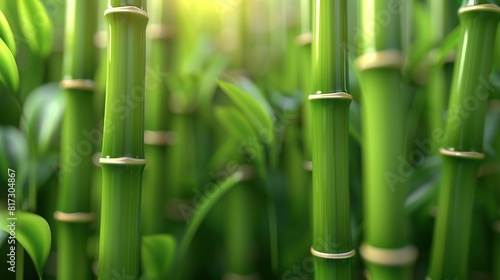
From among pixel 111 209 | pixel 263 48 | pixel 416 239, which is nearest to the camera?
pixel 111 209

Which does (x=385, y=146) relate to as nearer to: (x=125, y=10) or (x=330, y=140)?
(x=330, y=140)

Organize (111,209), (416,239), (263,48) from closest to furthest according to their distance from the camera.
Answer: (111,209)
(416,239)
(263,48)

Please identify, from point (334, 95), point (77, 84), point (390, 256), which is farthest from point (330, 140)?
point (77, 84)

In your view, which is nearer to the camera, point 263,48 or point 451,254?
point 451,254

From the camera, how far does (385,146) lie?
1.30 feet

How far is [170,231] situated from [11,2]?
0.33m

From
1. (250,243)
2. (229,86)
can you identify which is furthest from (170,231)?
(229,86)

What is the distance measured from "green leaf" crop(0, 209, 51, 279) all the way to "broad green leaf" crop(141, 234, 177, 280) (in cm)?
9

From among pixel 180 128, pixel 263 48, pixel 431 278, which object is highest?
pixel 263 48

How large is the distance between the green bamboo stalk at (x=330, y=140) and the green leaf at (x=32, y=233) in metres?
0.24

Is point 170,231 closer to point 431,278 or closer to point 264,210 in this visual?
point 264,210

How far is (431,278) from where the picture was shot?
0.39 meters

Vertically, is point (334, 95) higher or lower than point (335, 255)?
higher

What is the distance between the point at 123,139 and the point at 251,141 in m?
0.16
